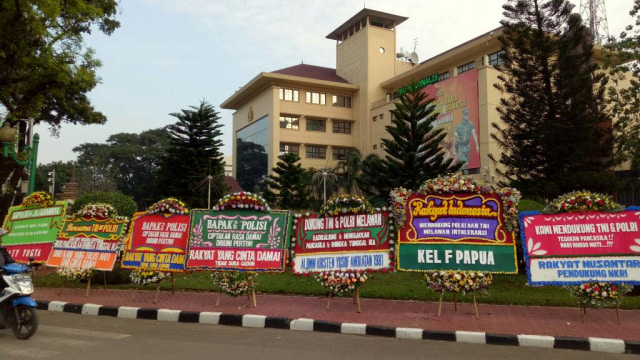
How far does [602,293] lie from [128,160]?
61424mm

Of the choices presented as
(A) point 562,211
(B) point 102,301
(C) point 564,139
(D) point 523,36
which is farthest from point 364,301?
(D) point 523,36

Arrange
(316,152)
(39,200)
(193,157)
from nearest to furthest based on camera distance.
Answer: (39,200)
(193,157)
(316,152)

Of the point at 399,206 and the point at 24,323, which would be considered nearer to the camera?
the point at 24,323

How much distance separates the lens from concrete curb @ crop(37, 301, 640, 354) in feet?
17.8

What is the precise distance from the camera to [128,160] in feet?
199

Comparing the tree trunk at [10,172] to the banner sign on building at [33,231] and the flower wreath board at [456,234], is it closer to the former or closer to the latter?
the banner sign on building at [33,231]

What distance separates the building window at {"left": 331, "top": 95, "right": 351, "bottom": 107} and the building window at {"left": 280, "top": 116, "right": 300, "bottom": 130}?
14.8 ft

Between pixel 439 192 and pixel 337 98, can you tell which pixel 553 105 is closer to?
pixel 439 192

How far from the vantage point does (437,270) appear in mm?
6969

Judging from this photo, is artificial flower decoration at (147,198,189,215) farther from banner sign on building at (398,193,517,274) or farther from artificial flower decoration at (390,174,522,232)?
banner sign on building at (398,193,517,274)

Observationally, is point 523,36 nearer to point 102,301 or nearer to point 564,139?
point 564,139

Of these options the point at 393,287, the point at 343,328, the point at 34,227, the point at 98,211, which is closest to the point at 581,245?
the point at 343,328

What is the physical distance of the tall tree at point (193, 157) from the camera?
2998 cm

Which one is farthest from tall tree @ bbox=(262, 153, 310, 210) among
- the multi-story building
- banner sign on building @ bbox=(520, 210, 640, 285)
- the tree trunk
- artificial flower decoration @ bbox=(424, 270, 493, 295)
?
banner sign on building @ bbox=(520, 210, 640, 285)
